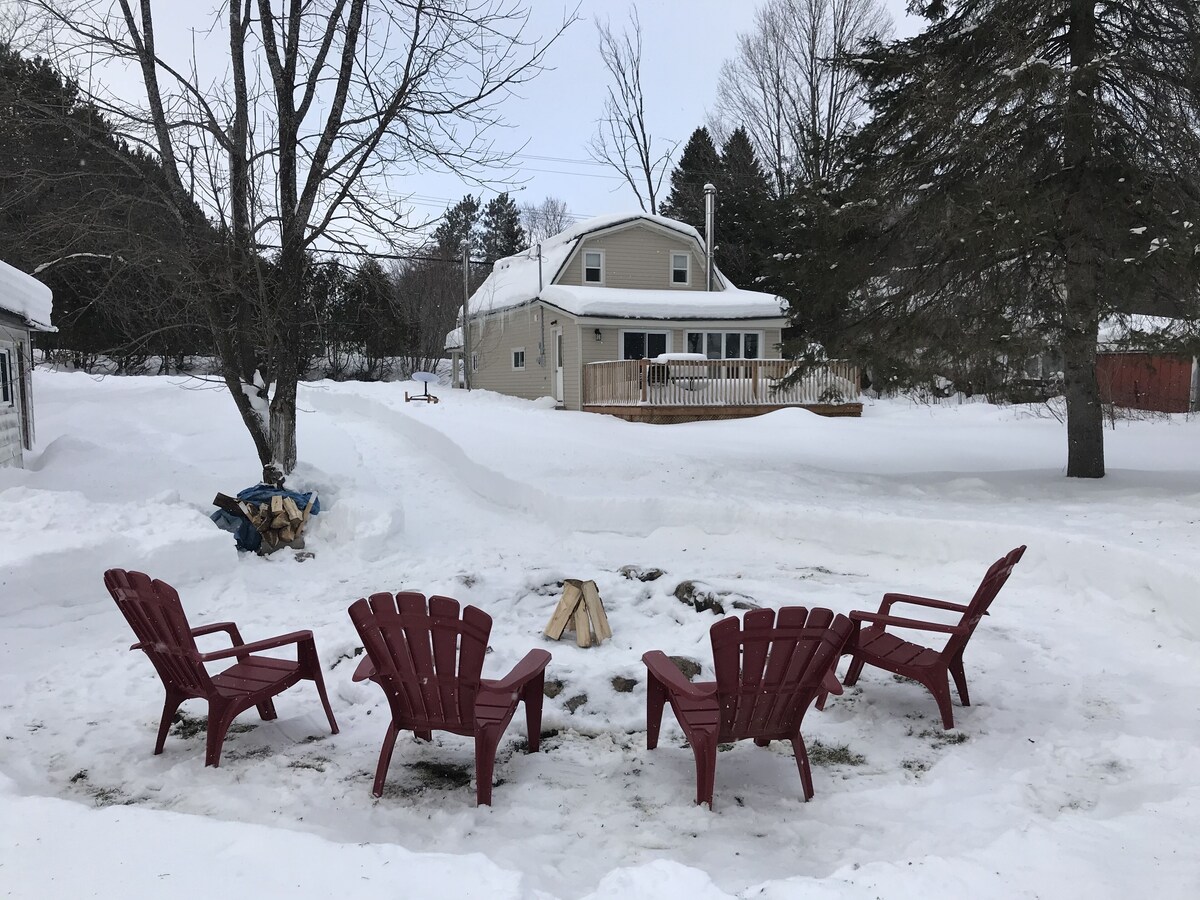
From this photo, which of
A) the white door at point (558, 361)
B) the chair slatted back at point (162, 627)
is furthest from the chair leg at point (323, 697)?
the white door at point (558, 361)

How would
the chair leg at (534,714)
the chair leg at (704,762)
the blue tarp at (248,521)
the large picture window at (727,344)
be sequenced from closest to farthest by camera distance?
1. the chair leg at (704,762)
2. the chair leg at (534,714)
3. the blue tarp at (248,521)
4. the large picture window at (727,344)

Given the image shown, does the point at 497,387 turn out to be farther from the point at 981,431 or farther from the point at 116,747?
the point at 116,747

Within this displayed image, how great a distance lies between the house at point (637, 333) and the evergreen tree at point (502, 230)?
25.2 m

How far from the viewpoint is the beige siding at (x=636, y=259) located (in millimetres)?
23922

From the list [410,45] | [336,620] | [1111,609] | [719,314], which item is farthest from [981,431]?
[336,620]

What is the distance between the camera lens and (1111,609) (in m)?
5.67

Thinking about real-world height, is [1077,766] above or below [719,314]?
below

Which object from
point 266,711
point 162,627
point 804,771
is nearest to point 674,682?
point 804,771

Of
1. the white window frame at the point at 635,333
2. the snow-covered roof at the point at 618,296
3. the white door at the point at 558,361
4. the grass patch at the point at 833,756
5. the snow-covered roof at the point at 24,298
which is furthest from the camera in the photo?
the white door at the point at 558,361

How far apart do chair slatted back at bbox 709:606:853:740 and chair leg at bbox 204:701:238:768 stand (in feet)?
7.58

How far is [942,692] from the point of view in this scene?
13.2ft

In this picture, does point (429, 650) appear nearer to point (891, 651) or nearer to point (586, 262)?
point (891, 651)

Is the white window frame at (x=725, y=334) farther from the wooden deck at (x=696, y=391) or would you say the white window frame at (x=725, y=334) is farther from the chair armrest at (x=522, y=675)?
the chair armrest at (x=522, y=675)

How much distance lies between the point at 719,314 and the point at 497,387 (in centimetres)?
959
